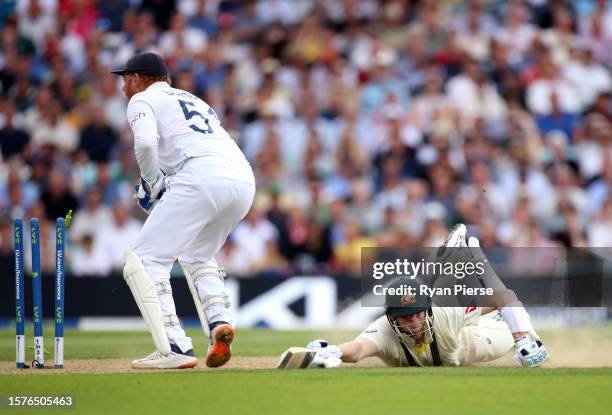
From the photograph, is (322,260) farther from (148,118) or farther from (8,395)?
(8,395)

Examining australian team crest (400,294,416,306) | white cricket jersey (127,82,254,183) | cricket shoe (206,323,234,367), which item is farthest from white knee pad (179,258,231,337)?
australian team crest (400,294,416,306)

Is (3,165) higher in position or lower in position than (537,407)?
higher

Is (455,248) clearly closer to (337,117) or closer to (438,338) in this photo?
(438,338)

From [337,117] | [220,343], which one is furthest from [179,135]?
[337,117]

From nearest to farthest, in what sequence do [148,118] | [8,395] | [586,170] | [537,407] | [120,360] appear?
[537,407]
[8,395]
[148,118]
[120,360]
[586,170]

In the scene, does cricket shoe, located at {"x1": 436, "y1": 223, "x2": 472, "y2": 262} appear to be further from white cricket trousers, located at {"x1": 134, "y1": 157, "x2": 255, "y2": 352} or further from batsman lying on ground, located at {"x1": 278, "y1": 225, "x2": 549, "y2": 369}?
white cricket trousers, located at {"x1": 134, "y1": 157, "x2": 255, "y2": 352}

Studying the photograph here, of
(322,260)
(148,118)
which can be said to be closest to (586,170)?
(322,260)

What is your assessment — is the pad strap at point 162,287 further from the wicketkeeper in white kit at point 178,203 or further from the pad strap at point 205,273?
the pad strap at point 205,273
